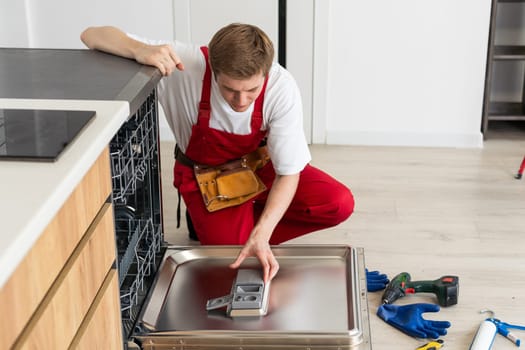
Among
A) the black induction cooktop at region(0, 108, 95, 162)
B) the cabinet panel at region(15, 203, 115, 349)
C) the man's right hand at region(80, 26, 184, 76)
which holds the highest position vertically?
the man's right hand at region(80, 26, 184, 76)

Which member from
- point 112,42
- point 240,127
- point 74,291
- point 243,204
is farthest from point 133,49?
Result: point 74,291

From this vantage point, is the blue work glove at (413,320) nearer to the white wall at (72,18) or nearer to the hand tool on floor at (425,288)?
the hand tool on floor at (425,288)

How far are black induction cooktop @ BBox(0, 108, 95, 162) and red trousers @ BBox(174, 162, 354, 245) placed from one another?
927 millimetres

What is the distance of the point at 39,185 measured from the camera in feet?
3.83

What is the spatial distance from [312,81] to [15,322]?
2.97 m


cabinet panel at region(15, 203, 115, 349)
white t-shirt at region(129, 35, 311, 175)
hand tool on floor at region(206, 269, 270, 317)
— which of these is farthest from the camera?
white t-shirt at region(129, 35, 311, 175)

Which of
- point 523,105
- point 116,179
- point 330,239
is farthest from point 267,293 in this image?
point 523,105

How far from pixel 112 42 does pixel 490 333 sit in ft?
4.33

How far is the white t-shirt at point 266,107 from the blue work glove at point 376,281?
0.53 meters

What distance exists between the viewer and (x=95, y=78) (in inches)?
71.8

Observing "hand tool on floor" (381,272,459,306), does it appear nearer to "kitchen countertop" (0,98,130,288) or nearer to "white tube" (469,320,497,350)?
"white tube" (469,320,497,350)

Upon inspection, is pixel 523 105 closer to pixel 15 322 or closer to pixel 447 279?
pixel 447 279

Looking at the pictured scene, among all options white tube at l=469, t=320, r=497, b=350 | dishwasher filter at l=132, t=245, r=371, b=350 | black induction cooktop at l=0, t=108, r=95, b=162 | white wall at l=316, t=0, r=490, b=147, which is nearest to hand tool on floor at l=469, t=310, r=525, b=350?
white tube at l=469, t=320, r=497, b=350

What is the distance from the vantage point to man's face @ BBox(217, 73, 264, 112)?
6.45 feet
